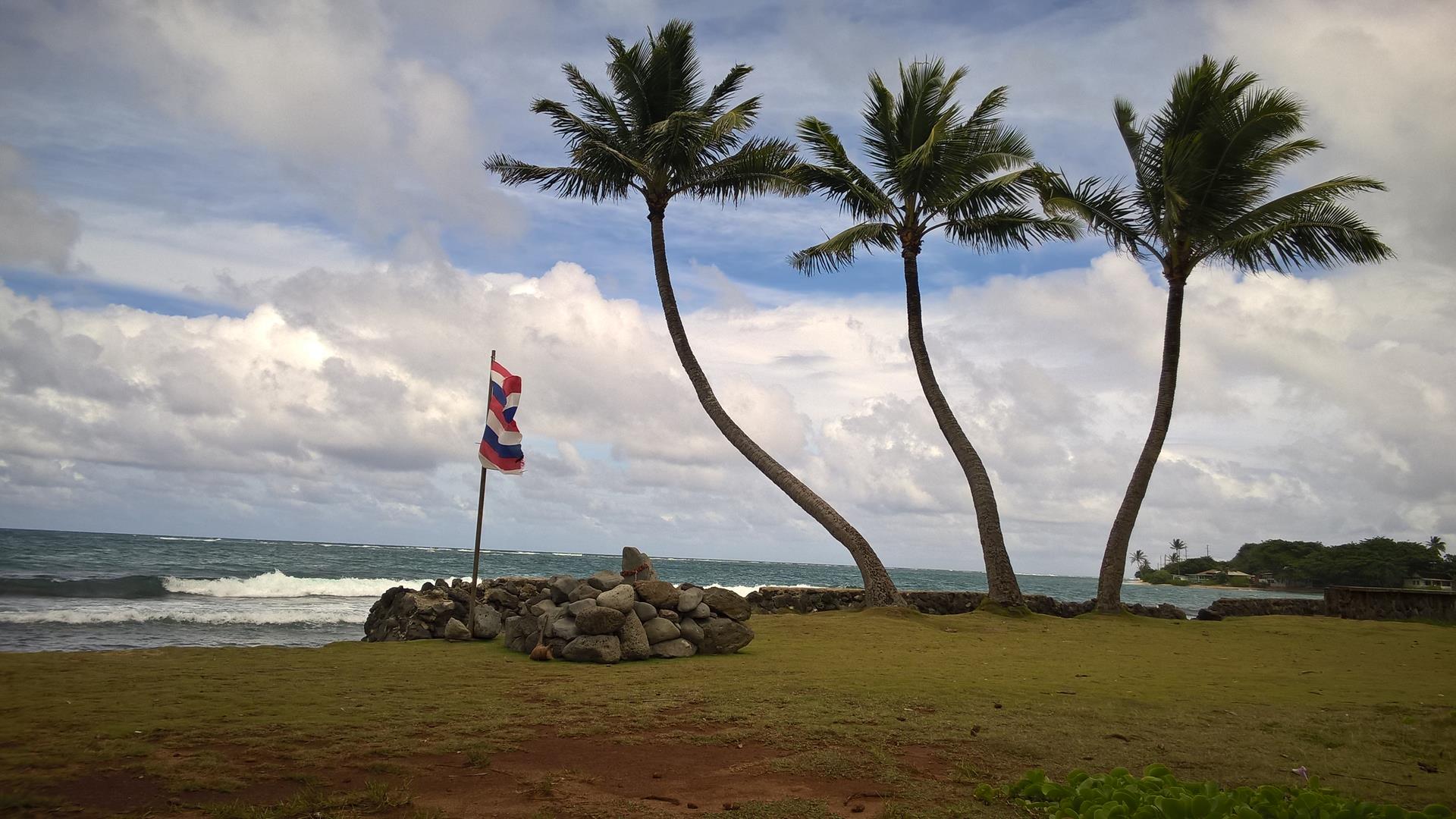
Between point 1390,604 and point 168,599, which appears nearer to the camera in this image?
point 1390,604

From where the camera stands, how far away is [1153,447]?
17.4 metres

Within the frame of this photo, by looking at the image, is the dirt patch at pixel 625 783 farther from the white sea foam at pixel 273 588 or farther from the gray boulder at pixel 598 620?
the white sea foam at pixel 273 588

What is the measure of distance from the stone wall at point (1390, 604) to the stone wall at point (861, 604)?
3.74 meters

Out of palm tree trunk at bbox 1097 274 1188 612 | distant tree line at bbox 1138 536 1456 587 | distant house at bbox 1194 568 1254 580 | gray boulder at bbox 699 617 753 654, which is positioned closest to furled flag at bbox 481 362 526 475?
gray boulder at bbox 699 617 753 654

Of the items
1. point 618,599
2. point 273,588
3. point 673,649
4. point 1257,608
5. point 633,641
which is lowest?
point 273,588

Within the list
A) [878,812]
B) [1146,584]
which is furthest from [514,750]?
[1146,584]

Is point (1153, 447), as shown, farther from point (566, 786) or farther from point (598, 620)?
point (566, 786)

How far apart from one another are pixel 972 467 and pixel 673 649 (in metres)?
9.18

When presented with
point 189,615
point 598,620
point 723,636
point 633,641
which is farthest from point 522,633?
point 189,615

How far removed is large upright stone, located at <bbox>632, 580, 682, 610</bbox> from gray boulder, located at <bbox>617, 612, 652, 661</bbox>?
20.1 inches

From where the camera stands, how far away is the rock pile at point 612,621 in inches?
382

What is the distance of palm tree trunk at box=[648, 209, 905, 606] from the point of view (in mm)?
16938

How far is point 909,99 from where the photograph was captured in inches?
712

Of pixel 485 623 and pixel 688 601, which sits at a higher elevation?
pixel 688 601
